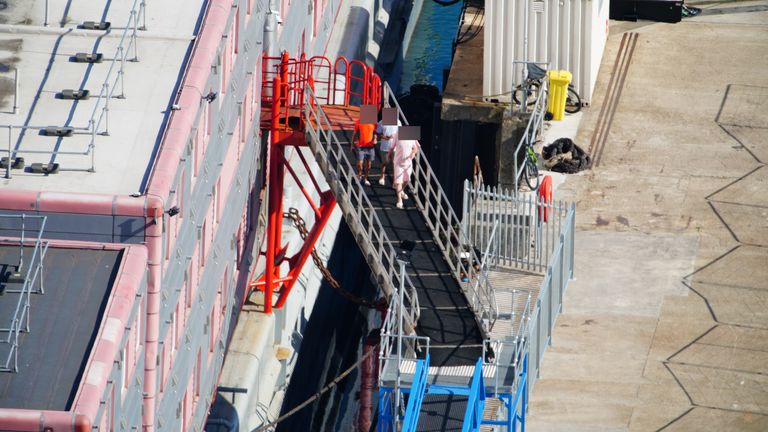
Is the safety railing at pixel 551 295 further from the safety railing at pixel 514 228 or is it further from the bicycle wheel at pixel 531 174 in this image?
the bicycle wheel at pixel 531 174

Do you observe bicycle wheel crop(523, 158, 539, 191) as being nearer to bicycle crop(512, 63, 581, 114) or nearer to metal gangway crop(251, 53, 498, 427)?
bicycle crop(512, 63, 581, 114)

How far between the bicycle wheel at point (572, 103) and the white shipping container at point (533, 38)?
515 mm

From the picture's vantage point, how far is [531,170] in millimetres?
39844

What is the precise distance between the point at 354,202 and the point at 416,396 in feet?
21.4

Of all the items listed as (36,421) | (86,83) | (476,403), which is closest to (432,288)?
(476,403)

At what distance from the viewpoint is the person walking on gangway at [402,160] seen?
117ft

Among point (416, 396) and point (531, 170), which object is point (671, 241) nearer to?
point (531, 170)

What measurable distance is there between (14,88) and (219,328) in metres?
6.67

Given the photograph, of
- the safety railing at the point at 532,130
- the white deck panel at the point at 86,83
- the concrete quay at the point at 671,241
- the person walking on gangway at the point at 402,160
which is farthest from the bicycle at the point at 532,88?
the white deck panel at the point at 86,83

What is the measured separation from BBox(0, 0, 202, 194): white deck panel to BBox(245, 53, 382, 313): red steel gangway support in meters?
3.94

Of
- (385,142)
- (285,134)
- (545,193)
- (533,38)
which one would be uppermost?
(533,38)

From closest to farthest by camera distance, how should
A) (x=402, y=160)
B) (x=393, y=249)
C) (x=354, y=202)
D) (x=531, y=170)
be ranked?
(x=393, y=249)
(x=402, y=160)
(x=354, y=202)
(x=531, y=170)

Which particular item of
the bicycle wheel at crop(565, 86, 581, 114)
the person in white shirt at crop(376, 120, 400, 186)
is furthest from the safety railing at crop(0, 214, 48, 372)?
the bicycle wheel at crop(565, 86, 581, 114)

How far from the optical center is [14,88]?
31281 millimetres
